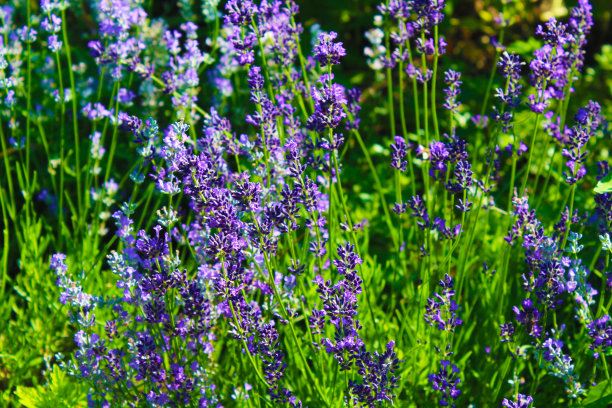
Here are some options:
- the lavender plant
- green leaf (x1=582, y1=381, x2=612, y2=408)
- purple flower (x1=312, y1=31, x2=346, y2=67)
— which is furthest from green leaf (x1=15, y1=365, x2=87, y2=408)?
A: green leaf (x1=582, y1=381, x2=612, y2=408)

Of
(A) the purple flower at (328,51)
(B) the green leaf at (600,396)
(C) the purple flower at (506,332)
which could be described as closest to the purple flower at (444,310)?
(C) the purple flower at (506,332)

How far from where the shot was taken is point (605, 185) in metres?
1.95

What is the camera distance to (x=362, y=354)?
5.79 feet

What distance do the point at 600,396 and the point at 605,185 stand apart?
0.67 m

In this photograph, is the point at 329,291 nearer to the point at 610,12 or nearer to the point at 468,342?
the point at 468,342

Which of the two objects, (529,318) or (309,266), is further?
(309,266)

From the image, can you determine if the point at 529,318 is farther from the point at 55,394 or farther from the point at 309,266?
the point at 55,394

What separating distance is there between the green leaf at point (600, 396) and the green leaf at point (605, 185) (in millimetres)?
601

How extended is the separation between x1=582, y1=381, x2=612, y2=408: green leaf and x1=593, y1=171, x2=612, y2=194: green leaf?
60 cm

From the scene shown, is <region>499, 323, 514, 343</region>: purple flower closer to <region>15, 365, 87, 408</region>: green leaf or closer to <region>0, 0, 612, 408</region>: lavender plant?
<region>0, 0, 612, 408</region>: lavender plant

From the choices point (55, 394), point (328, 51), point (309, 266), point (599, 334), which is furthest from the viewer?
point (309, 266)

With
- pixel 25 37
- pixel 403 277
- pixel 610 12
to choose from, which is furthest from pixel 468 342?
pixel 610 12

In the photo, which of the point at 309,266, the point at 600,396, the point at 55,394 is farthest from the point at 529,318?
the point at 55,394

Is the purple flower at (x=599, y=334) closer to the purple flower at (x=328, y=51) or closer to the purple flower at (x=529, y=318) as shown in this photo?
the purple flower at (x=529, y=318)
